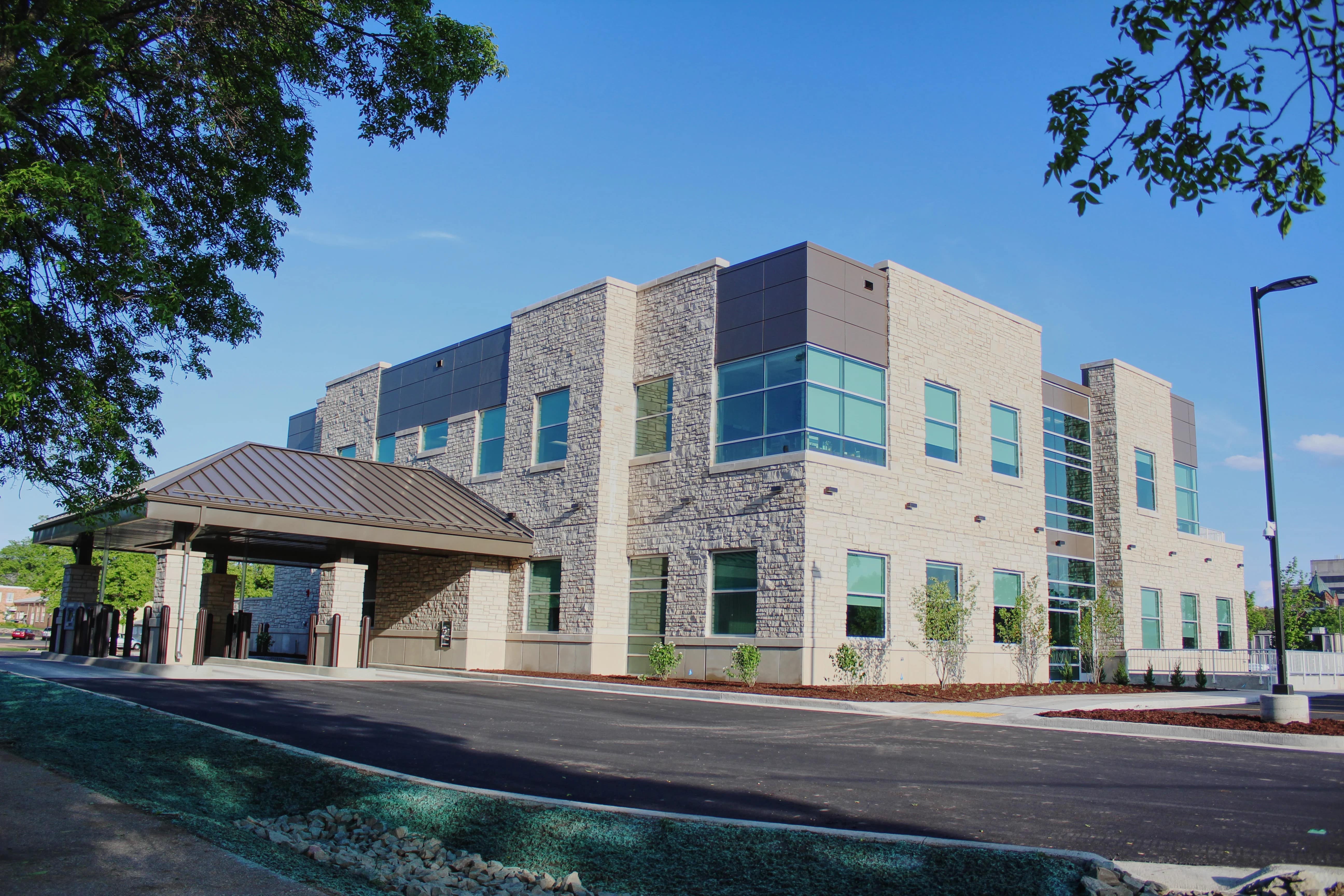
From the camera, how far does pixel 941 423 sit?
2577cm

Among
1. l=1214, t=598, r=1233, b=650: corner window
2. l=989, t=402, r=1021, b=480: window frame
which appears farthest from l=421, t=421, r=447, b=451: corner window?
l=1214, t=598, r=1233, b=650: corner window

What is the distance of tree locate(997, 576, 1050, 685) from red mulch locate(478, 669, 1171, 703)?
0.57 m

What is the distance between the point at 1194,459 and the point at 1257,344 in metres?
20.1

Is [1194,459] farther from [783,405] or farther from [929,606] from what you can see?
[783,405]

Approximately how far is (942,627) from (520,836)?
1793 centimetres

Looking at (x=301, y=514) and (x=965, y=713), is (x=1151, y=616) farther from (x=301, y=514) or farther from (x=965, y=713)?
(x=301, y=514)

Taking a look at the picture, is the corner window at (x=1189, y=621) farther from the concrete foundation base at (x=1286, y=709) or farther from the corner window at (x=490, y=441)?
the corner window at (x=490, y=441)

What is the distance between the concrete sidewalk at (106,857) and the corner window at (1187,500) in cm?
3528

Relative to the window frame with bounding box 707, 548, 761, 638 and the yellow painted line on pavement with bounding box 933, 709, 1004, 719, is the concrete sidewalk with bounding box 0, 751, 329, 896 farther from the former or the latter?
the window frame with bounding box 707, 548, 761, 638

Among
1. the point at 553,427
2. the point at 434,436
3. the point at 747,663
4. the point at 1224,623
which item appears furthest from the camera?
the point at 1224,623

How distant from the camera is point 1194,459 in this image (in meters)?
36.3

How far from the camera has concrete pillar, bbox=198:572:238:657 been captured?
28.1m

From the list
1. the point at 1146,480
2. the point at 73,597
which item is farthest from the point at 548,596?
the point at 1146,480

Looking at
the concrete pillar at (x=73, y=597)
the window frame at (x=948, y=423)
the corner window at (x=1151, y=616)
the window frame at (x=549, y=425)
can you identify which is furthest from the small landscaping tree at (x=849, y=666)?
the concrete pillar at (x=73, y=597)
